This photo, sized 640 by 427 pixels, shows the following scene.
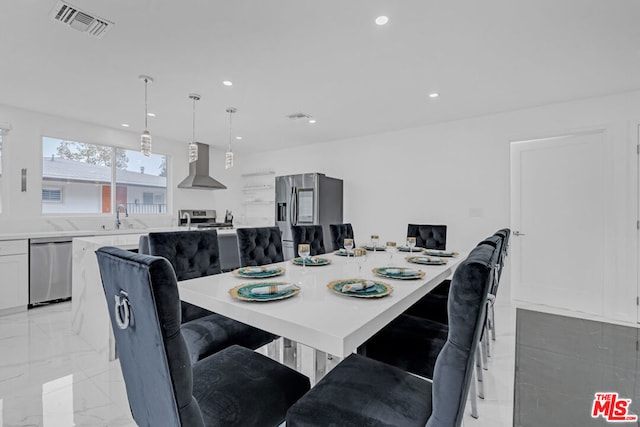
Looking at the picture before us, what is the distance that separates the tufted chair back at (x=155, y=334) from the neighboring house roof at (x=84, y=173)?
14.9 ft

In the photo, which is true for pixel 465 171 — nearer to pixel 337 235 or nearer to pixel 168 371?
pixel 337 235

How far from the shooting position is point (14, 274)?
3.32m

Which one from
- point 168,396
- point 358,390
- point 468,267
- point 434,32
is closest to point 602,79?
point 434,32

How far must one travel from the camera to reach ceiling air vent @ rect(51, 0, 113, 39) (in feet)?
6.25

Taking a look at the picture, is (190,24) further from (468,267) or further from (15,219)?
(15,219)

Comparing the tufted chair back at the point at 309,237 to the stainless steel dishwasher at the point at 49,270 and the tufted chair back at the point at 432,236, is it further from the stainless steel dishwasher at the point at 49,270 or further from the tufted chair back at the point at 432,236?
the stainless steel dishwasher at the point at 49,270

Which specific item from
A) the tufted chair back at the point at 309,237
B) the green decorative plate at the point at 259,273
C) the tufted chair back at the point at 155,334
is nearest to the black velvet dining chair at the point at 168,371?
the tufted chair back at the point at 155,334

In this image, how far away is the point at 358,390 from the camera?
40.5 inches

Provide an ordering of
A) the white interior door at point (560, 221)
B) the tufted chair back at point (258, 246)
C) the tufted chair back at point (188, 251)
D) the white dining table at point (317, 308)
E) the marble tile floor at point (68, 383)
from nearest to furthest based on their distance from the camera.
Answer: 1. the white dining table at point (317, 308)
2. the marble tile floor at point (68, 383)
3. the tufted chair back at point (188, 251)
4. the tufted chair back at point (258, 246)
5. the white interior door at point (560, 221)

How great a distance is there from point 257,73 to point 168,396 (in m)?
2.71

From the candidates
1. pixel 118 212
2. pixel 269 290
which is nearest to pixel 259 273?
pixel 269 290

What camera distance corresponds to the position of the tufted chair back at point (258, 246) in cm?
220

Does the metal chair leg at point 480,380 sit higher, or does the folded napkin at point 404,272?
the folded napkin at point 404,272

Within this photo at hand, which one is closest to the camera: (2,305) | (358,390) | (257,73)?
(358,390)
